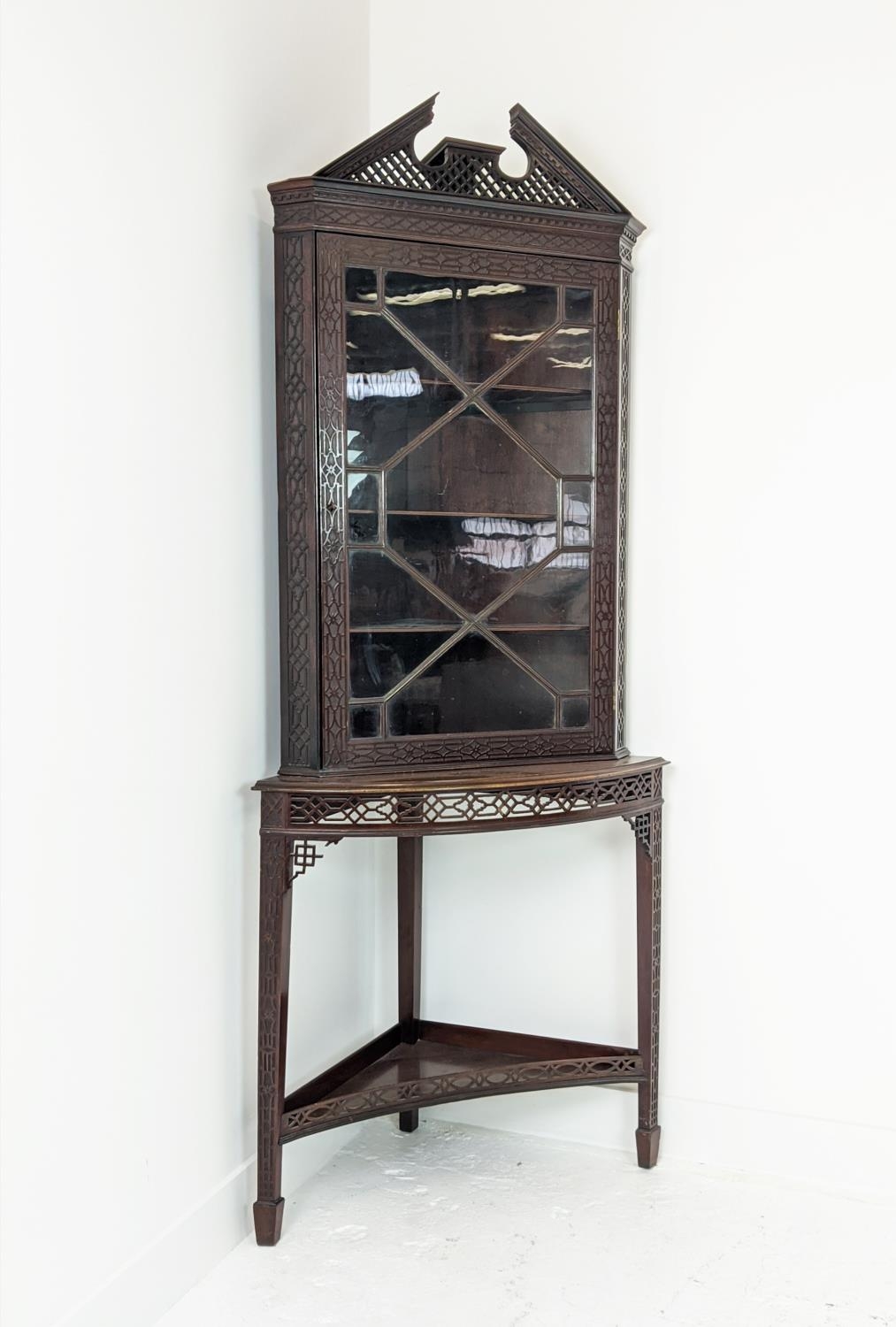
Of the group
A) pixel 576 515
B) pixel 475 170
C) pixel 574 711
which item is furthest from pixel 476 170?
pixel 574 711

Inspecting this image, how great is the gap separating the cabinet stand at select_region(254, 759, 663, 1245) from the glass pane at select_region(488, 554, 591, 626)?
308 millimetres

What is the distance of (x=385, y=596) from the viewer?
2385mm

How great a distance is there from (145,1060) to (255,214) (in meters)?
1.66

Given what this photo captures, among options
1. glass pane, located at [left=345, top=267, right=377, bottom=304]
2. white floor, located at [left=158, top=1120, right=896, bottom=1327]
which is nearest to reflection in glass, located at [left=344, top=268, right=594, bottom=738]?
glass pane, located at [left=345, top=267, right=377, bottom=304]

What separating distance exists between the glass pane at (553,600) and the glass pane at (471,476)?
0.13m

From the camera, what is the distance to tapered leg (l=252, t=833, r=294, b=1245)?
2309 mm

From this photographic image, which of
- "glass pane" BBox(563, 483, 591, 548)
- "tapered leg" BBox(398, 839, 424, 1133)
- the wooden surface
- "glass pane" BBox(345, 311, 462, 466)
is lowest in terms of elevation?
"tapered leg" BBox(398, 839, 424, 1133)

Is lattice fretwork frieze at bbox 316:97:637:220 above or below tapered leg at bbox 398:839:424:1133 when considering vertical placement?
above

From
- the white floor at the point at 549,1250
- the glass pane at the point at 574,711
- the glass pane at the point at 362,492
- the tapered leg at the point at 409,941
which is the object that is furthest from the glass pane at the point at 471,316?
the white floor at the point at 549,1250

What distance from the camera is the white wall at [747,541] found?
258 centimetres

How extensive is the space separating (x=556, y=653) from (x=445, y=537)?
0.35 metres

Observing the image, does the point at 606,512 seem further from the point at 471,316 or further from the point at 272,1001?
the point at 272,1001

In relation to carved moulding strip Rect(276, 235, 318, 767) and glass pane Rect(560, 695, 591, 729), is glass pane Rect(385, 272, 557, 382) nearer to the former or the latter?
carved moulding strip Rect(276, 235, 318, 767)

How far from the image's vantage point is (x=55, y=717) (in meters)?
1.87
